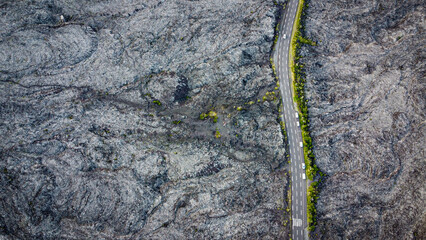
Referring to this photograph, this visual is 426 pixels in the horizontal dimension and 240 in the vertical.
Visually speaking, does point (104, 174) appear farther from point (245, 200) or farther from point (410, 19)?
point (410, 19)

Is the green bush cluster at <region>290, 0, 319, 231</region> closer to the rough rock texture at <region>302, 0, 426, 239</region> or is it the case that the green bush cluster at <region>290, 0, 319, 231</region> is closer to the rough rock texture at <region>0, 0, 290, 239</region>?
the rough rock texture at <region>302, 0, 426, 239</region>

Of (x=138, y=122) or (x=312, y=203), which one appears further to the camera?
(x=138, y=122)

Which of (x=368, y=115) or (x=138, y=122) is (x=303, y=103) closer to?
(x=368, y=115)

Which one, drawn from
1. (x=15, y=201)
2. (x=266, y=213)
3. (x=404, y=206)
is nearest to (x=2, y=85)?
(x=15, y=201)

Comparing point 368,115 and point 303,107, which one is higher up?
point 303,107

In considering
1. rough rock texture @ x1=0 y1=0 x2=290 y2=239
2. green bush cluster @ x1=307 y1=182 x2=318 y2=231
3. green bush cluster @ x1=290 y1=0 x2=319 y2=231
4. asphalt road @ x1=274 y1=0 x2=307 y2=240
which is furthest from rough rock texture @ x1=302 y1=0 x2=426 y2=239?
rough rock texture @ x1=0 y1=0 x2=290 y2=239

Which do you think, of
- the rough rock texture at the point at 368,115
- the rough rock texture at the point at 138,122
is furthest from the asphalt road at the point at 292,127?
the rough rock texture at the point at 368,115

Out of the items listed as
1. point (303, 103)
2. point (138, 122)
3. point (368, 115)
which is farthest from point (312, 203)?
point (138, 122)
